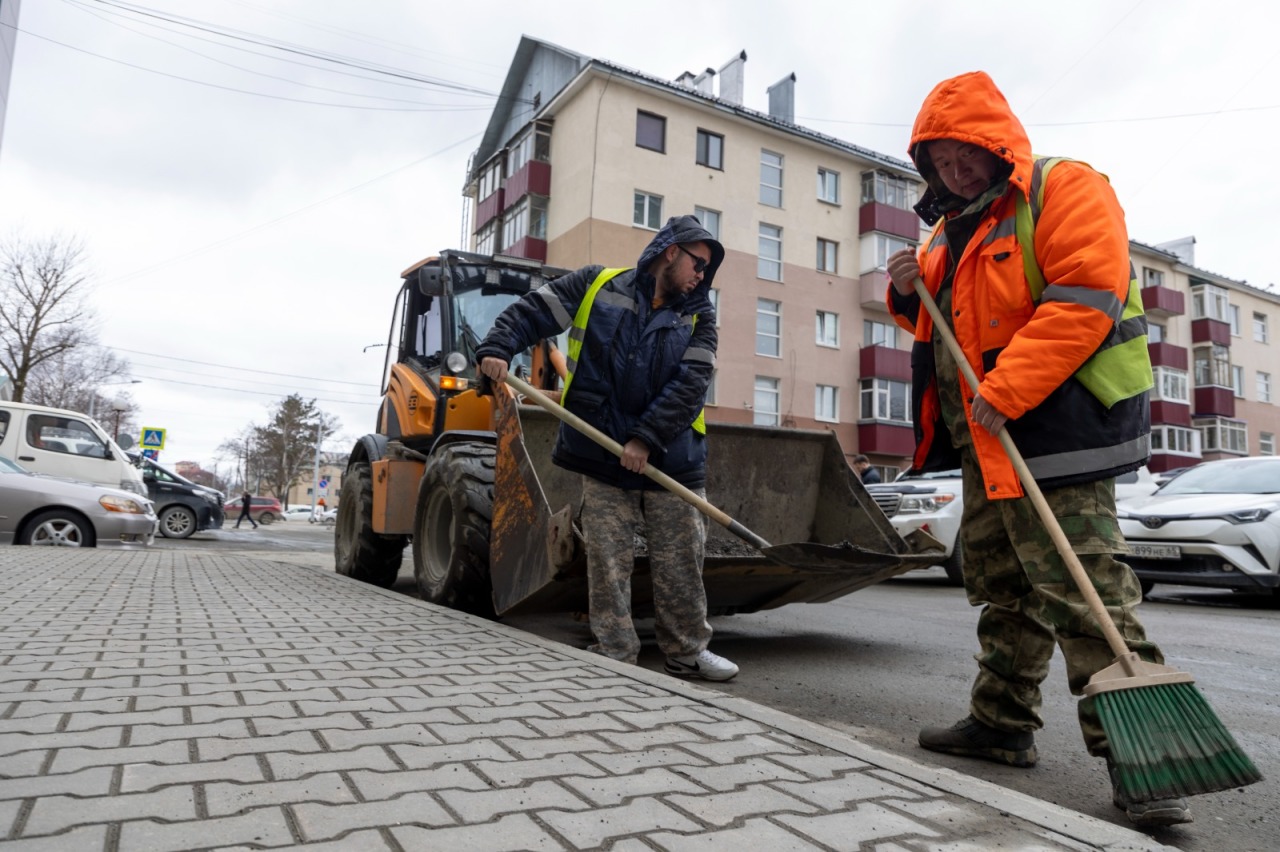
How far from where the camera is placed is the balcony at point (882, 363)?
31625 millimetres

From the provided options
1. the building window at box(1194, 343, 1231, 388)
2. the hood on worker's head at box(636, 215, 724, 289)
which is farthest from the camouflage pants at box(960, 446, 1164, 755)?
the building window at box(1194, 343, 1231, 388)

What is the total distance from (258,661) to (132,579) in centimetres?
416

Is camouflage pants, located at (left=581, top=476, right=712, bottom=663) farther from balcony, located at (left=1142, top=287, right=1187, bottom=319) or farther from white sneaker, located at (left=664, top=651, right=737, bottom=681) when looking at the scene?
balcony, located at (left=1142, top=287, right=1187, bottom=319)

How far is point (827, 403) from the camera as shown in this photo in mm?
32000

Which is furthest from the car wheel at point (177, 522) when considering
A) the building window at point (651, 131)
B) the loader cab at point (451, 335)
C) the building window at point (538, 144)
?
the building window at point (651, 131)

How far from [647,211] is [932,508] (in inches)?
756

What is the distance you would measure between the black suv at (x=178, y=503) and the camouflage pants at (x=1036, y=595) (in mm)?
17917

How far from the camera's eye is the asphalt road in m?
2.83

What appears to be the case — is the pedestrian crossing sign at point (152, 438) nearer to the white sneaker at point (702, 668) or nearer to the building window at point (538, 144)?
the building window at point (538, 144)

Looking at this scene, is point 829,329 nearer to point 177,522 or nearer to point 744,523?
point 177,522

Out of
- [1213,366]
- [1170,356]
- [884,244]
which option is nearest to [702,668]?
[884,244]

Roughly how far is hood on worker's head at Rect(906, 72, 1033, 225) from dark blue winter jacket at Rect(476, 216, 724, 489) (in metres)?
1.38

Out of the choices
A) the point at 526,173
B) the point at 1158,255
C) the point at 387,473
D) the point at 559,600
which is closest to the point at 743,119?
the point at 526,173

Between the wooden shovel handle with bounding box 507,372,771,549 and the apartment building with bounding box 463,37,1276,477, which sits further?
the apartment building with bounding box 463,37,1276,477
